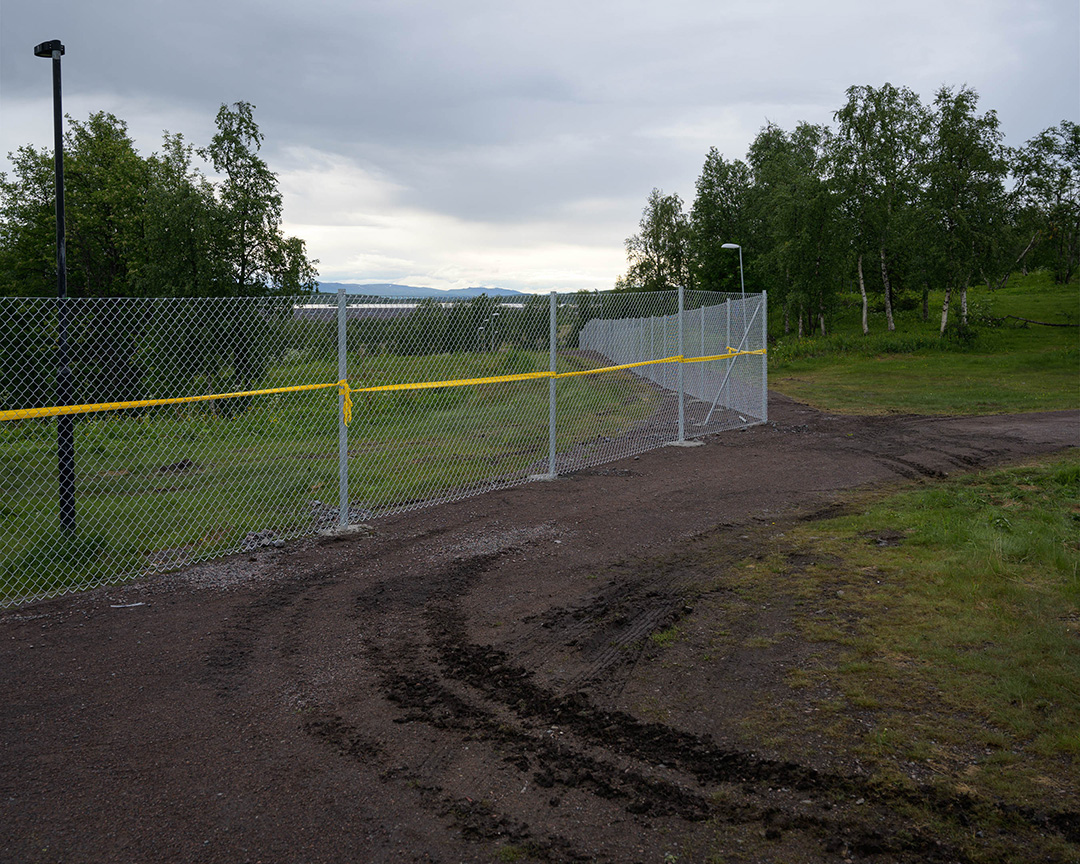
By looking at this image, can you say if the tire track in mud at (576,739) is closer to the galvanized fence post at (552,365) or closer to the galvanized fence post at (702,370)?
the galvanized fence post at (552,365)

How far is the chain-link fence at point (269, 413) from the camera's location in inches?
280

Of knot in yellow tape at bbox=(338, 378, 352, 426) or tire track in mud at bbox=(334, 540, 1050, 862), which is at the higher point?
knot in yellow tape at bbox=(338, 378, 352, 426)

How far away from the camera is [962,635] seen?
494 centimetres

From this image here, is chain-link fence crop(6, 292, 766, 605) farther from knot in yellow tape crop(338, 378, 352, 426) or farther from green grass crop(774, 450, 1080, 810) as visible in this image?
green grass crop(774, 450, 1080, 810)

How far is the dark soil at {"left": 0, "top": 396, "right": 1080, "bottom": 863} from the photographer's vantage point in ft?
10.3

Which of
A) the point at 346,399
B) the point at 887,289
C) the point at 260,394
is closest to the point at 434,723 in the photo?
the point at 260,394

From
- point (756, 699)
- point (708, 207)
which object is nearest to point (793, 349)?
point (708, 207)

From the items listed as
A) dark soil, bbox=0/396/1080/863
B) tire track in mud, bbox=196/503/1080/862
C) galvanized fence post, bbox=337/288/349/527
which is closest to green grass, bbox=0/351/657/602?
galvanized fence post, bbox=337/288/349/527

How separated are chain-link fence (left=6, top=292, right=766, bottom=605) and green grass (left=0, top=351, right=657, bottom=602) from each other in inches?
1.5

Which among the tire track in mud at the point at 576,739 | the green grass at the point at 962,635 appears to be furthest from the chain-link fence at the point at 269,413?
the green grass at the point at 962,635

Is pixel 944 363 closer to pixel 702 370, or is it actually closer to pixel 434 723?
pixel 702 370

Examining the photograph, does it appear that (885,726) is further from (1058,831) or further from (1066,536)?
(1066,536)

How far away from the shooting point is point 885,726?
3.88 m

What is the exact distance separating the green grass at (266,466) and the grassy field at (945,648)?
4695 mm
